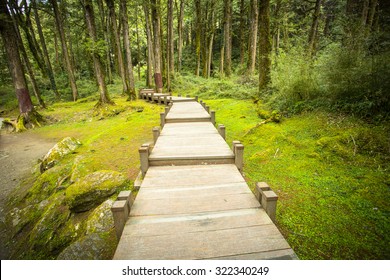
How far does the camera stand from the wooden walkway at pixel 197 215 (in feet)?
7.42

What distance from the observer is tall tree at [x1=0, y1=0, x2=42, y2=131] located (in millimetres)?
12094

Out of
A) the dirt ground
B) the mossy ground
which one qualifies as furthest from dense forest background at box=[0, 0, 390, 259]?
the dirt ground

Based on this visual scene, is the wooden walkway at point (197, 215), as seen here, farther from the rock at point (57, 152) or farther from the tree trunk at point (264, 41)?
the tree trunk at point (264, 41)

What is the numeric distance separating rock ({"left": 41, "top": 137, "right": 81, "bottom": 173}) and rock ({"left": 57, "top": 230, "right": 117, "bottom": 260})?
492 centimetres

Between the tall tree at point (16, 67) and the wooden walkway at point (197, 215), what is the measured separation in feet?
42.4

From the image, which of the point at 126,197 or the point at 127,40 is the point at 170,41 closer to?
the point at 127,40

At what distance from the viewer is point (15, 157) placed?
8984 millimetres

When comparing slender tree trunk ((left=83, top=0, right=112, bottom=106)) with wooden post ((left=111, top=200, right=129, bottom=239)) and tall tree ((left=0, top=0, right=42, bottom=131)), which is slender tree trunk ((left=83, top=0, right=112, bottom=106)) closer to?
tall tree ((left=0, top=0, right=42, bottom=131))

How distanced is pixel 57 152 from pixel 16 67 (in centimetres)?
931

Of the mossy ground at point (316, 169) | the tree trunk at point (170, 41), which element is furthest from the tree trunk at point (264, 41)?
the tree trunk at point (170, 41)

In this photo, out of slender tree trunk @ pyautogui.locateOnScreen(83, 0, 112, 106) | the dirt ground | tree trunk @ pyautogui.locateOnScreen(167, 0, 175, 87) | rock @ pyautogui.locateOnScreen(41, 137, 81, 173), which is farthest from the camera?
tree trunk @ pyautogui.locateOnScreen(167, 0, 175, 87)
